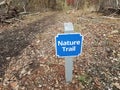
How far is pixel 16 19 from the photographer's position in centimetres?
655

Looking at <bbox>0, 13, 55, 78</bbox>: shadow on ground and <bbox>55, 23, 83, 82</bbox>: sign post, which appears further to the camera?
<bbox>0, 13, 55, 78</bbox>: shadow on ground

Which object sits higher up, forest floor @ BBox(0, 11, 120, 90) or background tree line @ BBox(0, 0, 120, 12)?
background tree line @ BBox(0, 0, 120, 12)

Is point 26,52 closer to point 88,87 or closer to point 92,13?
point 88,87

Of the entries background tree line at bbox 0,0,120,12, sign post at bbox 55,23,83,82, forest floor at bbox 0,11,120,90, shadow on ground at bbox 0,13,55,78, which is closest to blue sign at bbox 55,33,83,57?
sign post at bbox 55,23,83,82

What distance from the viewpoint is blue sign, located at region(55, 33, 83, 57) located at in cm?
302

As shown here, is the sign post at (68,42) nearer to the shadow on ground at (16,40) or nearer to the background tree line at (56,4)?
the shadow on ground at (16,40)

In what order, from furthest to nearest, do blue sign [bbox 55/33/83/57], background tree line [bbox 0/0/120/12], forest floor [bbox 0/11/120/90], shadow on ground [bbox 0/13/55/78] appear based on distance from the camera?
background tree line [bbox 0/0/120/12]
shadow on ground [bbox 0/13/55/78]
forest floor [bbox 0/11/120/90]
blue sign [bbox 55/33/83/57]

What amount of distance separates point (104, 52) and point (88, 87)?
1.10 meters

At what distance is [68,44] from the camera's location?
3.07 metres

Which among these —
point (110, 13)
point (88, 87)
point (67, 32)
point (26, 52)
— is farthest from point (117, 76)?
point (110, 13)

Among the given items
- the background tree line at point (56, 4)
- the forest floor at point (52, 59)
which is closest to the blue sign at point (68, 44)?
the forest floor at point (52, 59)

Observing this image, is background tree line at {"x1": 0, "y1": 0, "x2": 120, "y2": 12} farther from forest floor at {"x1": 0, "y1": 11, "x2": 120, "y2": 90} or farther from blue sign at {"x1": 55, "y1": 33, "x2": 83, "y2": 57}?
blue sign at {"x1": 55, "y1": 33, "x2": 83, "y2": 57}

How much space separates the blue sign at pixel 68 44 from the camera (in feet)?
9.90

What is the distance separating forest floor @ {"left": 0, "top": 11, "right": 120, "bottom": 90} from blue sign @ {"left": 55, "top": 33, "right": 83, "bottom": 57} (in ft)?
2.26
